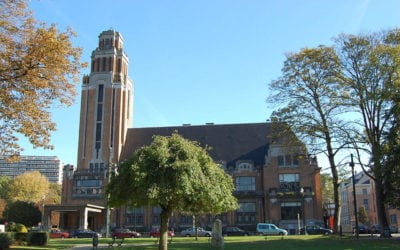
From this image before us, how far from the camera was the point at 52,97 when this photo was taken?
2141cm

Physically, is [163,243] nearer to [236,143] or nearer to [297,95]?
[297,95]

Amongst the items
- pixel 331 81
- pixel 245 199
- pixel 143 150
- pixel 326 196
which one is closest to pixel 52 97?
pixel 143 150

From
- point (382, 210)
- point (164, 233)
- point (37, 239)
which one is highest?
point (382, 210)

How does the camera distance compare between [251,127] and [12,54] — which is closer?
[12,54]

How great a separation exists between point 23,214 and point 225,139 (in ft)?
111

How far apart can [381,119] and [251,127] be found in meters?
38.6

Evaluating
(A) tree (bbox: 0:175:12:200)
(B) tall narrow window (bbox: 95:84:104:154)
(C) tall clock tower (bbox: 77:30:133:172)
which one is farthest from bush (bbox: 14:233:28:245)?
(A) tree (bbox: 0:175:12:200)

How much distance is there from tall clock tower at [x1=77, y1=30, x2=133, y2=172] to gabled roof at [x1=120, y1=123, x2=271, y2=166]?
2520 millimetres

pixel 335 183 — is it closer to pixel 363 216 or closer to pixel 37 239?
pixel 37 239

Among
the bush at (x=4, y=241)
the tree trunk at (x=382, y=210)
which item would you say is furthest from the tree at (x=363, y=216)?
the bush at (x=4, y=241)

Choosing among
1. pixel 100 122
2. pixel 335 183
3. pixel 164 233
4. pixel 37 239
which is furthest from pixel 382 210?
pixel 100 122

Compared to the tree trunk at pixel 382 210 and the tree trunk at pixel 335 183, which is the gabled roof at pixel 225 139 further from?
the tree trunk at pixel 382 210

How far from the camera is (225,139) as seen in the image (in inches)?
2847

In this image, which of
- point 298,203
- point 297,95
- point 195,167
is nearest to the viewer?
point 195,167
